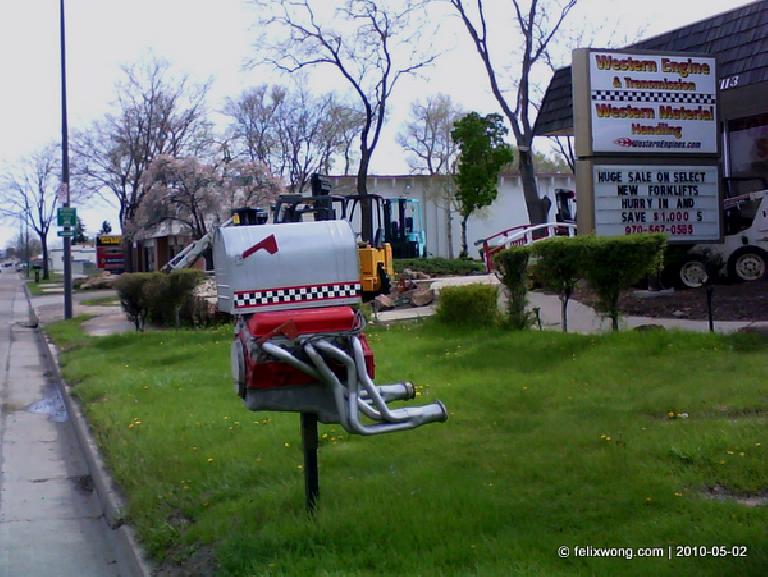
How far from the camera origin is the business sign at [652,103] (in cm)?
1540

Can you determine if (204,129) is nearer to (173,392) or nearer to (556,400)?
(173,392)

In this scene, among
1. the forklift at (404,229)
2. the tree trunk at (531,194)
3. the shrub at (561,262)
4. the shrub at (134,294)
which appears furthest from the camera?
the forklift at (404,229)

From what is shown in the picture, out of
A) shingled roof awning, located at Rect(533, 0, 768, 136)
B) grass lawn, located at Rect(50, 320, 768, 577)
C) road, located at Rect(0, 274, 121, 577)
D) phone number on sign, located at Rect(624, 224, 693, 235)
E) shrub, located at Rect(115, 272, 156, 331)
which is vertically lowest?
road, located at Rect(0, 274, 121, 577)

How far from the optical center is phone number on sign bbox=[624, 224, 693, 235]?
15.5 metres

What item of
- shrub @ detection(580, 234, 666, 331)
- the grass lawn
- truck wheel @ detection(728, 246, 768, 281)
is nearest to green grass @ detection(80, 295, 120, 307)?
truck wheel @ detection(728, 246, 768, 281)

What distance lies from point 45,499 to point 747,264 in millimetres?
13138

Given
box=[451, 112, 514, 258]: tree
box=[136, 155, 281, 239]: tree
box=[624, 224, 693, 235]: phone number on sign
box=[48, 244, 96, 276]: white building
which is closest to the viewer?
box=[624, 224, 693, 235]: phone number on sign

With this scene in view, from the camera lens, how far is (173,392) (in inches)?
428

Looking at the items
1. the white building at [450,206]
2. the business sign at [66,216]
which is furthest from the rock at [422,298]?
the white building at [450,206]

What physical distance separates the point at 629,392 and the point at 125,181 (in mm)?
47074

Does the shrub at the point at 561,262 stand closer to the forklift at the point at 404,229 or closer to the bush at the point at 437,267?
the bush at the point at 437,267

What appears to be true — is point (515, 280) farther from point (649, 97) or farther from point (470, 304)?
point (649, 97)

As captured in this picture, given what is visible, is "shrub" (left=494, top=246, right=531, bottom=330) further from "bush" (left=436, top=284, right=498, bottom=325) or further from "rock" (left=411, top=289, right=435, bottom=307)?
"rock" (left=411, top=289, right=435, bottom=307)

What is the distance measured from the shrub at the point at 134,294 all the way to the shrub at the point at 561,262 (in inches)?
383
